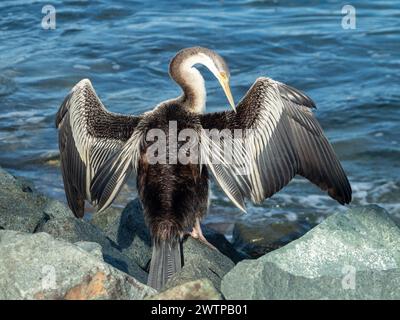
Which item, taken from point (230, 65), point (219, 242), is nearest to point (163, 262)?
point (219, 242)

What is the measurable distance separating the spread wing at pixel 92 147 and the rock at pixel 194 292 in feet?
7.22

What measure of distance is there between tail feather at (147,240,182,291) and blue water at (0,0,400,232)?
2.88 metres

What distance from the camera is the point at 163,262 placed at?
5.86 meters

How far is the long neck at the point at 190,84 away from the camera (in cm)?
661

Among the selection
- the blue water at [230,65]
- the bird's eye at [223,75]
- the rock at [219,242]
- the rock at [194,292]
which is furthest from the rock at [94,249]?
the blue water at [230,65]

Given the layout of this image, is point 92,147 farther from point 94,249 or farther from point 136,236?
point 94,249

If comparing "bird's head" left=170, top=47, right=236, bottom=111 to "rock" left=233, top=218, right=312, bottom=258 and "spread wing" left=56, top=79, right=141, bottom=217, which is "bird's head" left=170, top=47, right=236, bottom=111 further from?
"rock" left=233, top=218, right=312, bottom=258

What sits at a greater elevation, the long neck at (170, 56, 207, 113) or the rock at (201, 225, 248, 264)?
the long neck at (170, 56, 207, 113)

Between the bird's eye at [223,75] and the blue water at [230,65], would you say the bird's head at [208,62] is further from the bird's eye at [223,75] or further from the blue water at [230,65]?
the blue water at [230,65]

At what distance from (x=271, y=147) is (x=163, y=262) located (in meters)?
1.24

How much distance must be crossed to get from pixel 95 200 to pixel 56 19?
10410 mm

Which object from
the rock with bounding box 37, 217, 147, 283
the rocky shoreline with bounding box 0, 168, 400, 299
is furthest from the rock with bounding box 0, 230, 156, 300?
the rock with bounding box 37, 217, 147, 283

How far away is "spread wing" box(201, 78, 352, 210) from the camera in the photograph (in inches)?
249

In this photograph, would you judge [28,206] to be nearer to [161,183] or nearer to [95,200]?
[95,200]
